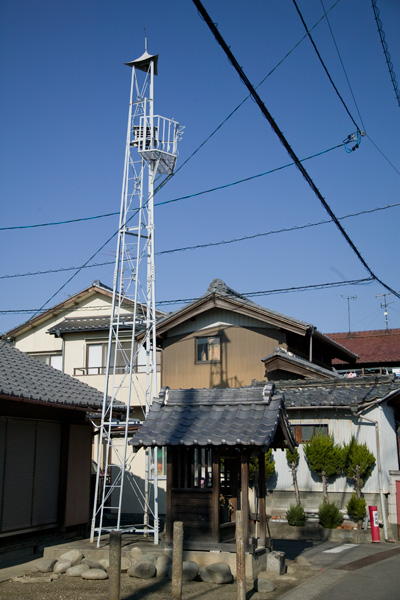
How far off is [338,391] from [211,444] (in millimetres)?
10297

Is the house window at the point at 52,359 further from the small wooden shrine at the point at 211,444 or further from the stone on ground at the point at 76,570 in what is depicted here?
the stone on ground at the point at 76,570

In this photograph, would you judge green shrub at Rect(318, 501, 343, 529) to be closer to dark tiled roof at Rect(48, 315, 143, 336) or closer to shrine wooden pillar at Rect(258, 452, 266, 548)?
shrine wooden pillar at Rect(258, 452, 266, 548)

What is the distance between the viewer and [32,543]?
1361cm

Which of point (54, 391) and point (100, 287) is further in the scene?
point (100, 287)

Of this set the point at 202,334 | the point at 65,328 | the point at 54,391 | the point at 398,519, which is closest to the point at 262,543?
the point at 54,391

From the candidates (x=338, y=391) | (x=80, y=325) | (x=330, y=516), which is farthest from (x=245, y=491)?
(x=80, y=325)

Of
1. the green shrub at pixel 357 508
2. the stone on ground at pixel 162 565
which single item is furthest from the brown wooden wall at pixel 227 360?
the stone on ground at pixel 162 565

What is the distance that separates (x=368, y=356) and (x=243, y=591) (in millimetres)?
33574

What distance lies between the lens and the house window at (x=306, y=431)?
65.1 feet

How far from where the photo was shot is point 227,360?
2522 cm

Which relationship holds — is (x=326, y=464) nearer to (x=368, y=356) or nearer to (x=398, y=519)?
(x=398, y=519)

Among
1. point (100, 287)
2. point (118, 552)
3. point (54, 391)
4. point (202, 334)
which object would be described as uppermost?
point (100, 287)

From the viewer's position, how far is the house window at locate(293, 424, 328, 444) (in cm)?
1984

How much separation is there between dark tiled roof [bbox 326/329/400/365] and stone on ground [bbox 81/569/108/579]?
3075 centimetres
